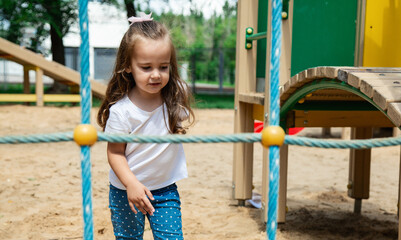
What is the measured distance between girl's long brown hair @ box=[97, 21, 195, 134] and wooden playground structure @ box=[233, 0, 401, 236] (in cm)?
85

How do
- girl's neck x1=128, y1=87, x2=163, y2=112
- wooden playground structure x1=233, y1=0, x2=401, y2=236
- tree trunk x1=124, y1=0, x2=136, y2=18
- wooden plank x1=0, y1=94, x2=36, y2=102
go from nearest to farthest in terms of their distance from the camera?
girl's neck x1=128, y1=87, x2=163, y2=112 → wooden playground structure x1=233, y1=0, x2=401, y2=236 → wooden plank x1=0, y1=94, x2=36, y2=102 → tree trunk x1=124, y1=0, x2=136, y2=18

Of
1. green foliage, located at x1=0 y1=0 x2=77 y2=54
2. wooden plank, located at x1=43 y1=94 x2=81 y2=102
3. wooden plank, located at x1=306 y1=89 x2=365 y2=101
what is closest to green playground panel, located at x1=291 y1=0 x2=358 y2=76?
wooden plank, located at x1=306 y1=89 x2=365 y2=101

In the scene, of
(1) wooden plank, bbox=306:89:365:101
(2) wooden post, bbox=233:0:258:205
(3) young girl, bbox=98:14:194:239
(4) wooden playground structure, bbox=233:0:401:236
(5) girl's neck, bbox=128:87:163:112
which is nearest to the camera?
(3) young girl, bbox=98:14:194:239

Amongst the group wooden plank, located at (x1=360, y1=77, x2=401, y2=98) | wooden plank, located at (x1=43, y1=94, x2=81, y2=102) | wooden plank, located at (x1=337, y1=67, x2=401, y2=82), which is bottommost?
wooden plank, located at (x1=43, y1=94, x2=81, y2=102)

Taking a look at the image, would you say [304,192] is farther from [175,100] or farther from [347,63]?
[175,100]

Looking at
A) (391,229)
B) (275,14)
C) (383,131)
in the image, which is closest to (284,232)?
(391,229)

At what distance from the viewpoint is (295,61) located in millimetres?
2895

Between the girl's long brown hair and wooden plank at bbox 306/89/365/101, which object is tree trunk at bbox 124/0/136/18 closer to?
wooden plank at bbox 306/89/365/101

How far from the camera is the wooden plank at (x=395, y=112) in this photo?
4.68 ft

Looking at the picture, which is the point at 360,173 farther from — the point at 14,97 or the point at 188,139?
the point at 14,97

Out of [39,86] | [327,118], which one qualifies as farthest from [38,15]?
[327,118]

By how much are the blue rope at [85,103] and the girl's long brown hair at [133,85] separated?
0.44 m

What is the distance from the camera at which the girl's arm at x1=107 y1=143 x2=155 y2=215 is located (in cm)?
145

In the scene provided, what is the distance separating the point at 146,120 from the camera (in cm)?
161
